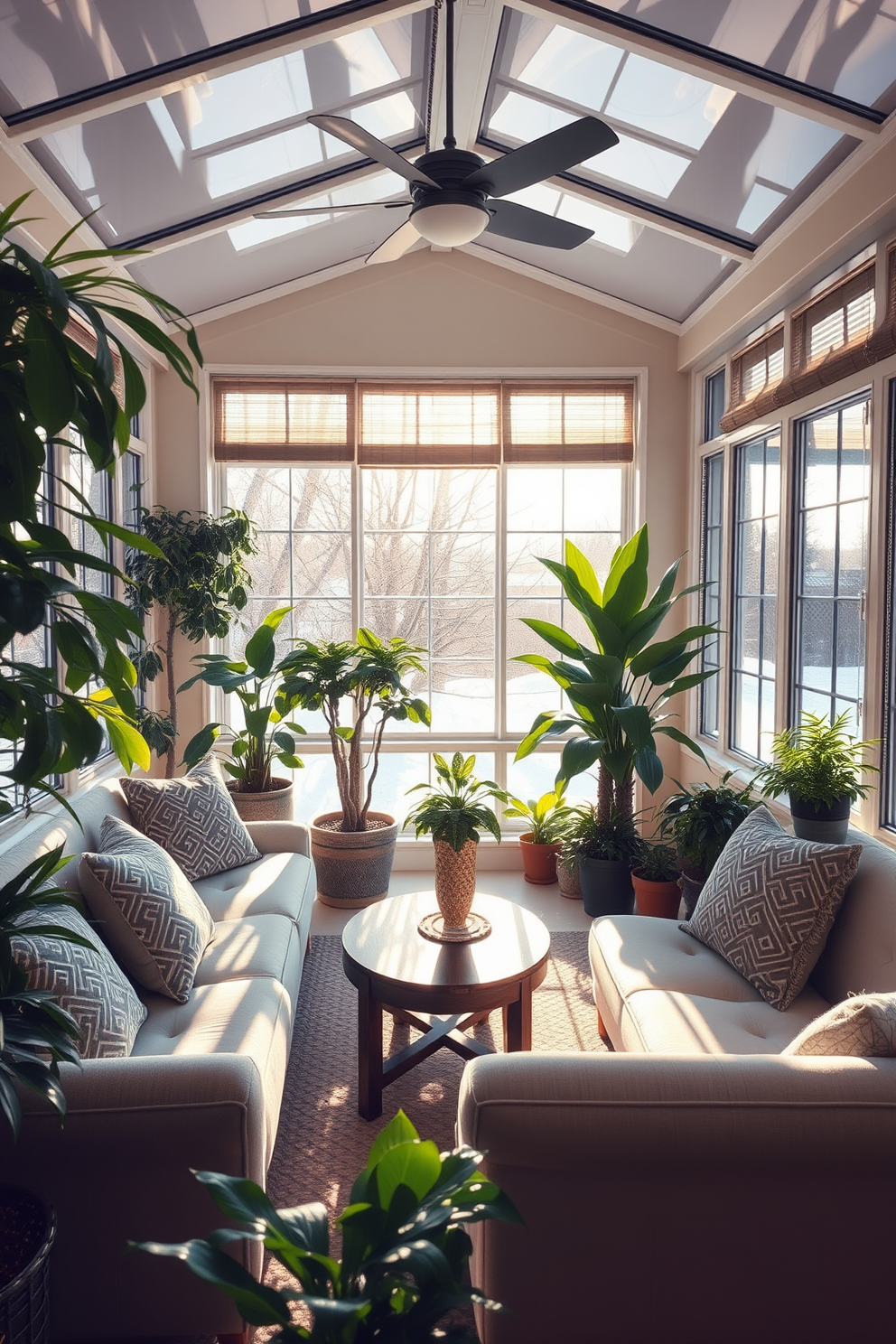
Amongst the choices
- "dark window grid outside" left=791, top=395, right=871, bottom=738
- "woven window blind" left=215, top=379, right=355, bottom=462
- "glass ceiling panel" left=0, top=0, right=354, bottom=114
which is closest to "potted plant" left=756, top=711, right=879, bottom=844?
"dark window grid outside" left=791, top=395, right=871, bottom=738

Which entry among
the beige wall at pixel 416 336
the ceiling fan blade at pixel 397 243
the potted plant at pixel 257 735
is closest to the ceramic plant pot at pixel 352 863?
the potted plant at pixel 257 735

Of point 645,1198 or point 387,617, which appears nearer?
point 645,1198

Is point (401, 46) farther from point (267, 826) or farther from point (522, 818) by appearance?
point (522, 818)

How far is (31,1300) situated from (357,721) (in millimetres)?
3084

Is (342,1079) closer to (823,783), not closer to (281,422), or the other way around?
(823,783)

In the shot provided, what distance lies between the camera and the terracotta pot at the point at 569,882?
4527mm

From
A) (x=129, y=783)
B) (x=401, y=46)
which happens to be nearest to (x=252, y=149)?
(x=401, y=46)

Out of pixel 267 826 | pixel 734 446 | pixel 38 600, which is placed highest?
pixel 734 446

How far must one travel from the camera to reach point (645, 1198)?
1622 mm

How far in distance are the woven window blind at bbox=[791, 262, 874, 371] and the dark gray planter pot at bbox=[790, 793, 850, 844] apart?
1599mm

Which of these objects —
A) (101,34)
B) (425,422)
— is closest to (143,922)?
(101,34)

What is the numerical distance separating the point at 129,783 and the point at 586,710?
198 cm

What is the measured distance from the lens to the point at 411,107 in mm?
3631

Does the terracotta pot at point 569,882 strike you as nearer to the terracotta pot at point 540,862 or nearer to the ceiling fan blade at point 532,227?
the terracotta pot at point 540,862
